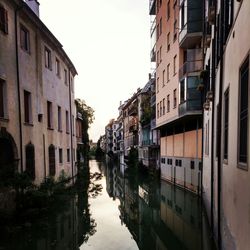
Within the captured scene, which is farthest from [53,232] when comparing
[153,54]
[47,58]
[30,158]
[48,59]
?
[153,54]

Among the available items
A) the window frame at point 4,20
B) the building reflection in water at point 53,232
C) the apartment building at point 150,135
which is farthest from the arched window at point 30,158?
the apartment building at point 150,135

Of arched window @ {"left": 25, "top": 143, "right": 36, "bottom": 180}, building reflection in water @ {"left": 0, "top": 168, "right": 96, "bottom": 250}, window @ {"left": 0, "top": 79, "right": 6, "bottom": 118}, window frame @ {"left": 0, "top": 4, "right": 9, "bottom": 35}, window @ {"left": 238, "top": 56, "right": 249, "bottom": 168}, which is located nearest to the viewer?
window @ {"left": 238, "top": 56, "right": 249, "bottom": 168}

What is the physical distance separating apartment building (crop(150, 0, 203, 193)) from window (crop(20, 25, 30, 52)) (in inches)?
368

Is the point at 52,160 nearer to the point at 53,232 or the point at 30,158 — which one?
the point at 30,158

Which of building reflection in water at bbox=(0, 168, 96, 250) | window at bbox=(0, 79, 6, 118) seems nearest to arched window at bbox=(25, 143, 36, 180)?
building reflection in water at bbox=(0, 168, 96, 250)

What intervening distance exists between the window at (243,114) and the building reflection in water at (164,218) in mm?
5212

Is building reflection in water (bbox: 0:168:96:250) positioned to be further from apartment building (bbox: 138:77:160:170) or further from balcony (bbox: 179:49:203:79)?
apartment building (bbox: 138:77:160:170)

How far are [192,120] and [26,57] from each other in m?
11.5

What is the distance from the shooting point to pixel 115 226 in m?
12.6

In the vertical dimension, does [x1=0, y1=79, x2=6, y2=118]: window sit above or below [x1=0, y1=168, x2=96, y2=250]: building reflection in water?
above

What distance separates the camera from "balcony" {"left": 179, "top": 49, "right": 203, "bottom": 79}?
18.5 metres

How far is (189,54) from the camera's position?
19.0 metres

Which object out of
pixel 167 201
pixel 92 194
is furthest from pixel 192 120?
pixel 92 194

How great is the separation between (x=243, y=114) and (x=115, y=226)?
8.90 meters
